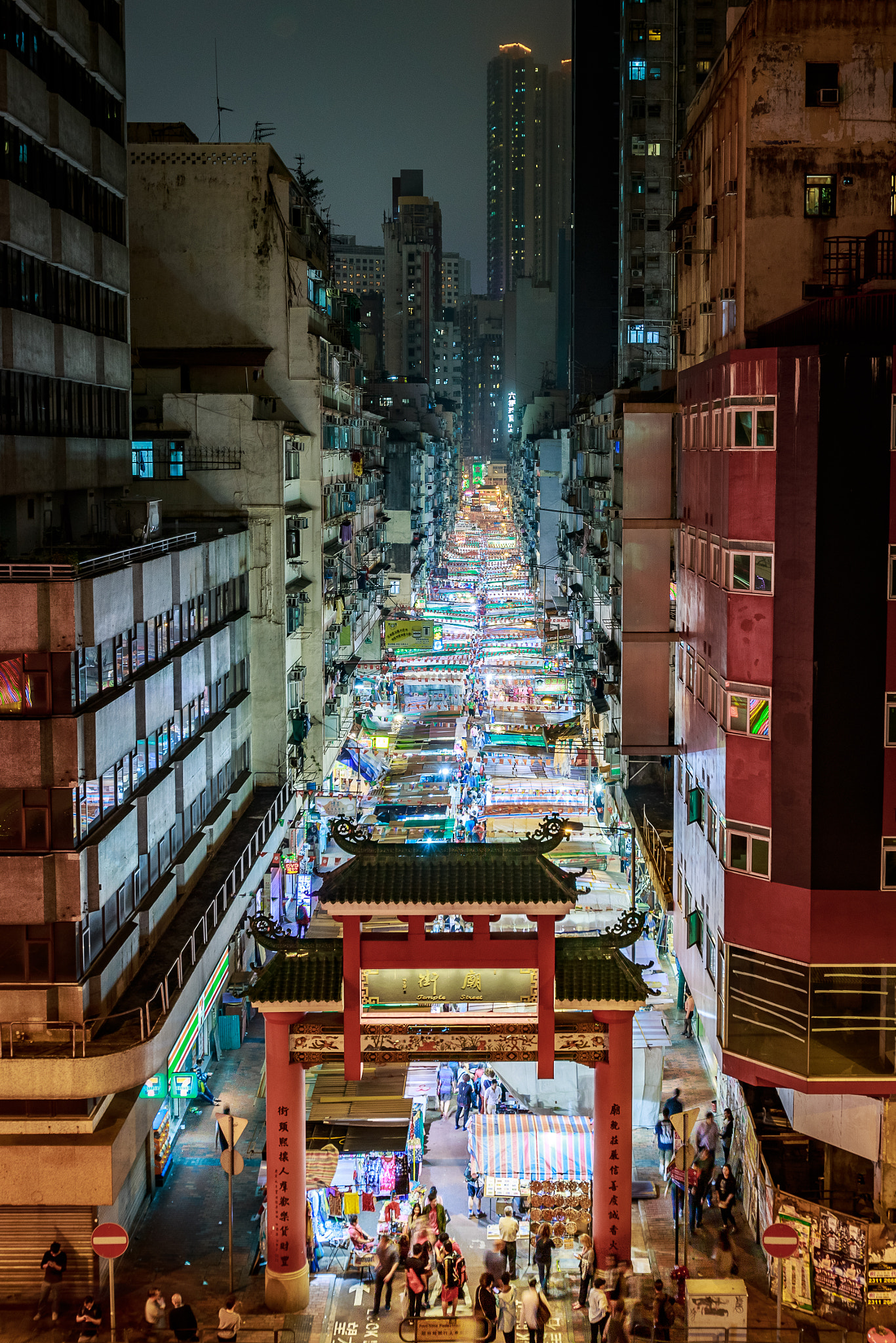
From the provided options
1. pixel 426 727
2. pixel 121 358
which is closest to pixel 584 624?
pixel 426 727

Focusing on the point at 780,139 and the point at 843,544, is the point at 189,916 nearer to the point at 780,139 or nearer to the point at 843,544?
the point at 843,544

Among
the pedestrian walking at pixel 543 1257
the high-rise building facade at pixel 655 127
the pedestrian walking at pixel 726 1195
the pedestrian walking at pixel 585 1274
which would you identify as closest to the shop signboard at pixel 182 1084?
the pedestrian walking at pixel 543 1257

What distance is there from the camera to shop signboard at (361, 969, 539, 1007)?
69.3 feet

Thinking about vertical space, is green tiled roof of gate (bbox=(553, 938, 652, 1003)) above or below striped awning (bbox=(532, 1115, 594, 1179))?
above

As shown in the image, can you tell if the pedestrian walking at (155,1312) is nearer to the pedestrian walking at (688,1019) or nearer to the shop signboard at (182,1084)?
the shop signboard at (182,1084)

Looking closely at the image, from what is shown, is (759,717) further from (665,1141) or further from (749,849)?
(665,1141)

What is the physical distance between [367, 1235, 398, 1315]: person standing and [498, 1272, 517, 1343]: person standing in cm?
180

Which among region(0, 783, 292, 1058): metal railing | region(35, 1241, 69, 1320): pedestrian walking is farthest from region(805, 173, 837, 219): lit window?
region(35, 1241, 69, 1320): pedestrian walking

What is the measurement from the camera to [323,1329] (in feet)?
67.9

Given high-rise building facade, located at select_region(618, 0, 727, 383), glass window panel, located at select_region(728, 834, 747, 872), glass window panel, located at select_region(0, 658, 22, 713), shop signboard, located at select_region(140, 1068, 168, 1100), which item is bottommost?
shop signboard, located at select_region(140, 1068, 168, 1100)

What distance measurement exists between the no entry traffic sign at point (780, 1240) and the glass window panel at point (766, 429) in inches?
474

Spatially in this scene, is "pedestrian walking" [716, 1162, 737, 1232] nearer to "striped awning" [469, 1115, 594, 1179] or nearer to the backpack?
"striped awning" [469, 1115, 594, 1179]

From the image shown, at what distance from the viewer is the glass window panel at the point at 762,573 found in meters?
22.3

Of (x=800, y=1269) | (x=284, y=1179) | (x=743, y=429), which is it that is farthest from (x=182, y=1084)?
(x=743, y=429)
